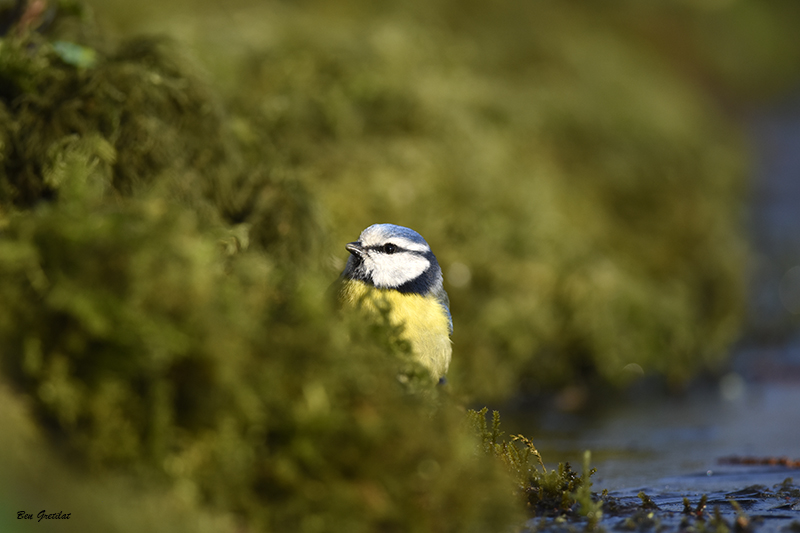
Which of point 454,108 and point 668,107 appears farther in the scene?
point 668,107

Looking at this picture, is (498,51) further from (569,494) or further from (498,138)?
(569,494)

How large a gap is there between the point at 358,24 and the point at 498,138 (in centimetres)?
330

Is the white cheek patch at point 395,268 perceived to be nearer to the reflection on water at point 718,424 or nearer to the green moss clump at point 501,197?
the green moss clump at point 501,197

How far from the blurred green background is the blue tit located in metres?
0.50

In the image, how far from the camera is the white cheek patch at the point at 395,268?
14.3ft

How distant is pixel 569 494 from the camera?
3348 millimetres

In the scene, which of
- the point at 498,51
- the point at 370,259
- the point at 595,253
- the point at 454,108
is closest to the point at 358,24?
the point at 498,51

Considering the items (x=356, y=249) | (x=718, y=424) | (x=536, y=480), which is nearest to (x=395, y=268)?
(x=356, y=249)

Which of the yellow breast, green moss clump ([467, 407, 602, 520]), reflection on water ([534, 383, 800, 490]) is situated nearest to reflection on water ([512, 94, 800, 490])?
reflection on water ([534, 383, 800, 490])

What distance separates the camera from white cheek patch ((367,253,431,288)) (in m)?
4.34

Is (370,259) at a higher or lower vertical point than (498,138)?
lower

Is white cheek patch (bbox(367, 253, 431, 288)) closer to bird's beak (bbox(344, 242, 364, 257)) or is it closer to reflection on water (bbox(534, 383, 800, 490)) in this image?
bird's beak (bbox(344, 242, 364, 257))

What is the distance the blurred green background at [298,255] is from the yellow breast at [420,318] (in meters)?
0.52

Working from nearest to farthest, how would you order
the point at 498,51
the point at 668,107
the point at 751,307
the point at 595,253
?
the point at 595,253 < the point at 751,307 < the point at 498,51 < the point at 668,107
